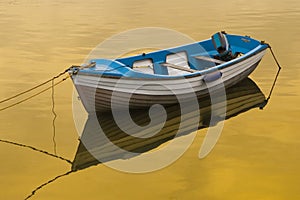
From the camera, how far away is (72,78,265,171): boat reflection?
12.2 meters

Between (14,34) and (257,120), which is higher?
(14,34)

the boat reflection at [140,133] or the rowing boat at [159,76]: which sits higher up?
the rowing boat at [159,76]

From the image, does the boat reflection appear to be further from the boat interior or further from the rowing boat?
the boat interior

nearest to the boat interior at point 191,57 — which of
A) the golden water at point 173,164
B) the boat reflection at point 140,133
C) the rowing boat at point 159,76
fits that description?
the rowing boat at point 159,76

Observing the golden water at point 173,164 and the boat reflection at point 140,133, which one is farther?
the boat reflection at point 140,133

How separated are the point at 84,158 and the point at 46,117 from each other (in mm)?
3266

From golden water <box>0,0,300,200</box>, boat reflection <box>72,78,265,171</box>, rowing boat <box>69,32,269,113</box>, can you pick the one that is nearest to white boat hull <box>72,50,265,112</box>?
rowing boat <box>69,32,269,113</box>

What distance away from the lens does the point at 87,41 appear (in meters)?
27.0

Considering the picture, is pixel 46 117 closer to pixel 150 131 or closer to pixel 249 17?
pixel 150 131

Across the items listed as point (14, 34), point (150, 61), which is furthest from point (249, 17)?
point (150, 61)

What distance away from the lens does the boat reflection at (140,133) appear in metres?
12.2

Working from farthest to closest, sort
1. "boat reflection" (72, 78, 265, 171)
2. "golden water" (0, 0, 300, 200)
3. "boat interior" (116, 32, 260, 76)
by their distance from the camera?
"boat interior" (116, 32, 260, 76)
"boat reflection" (72, 78, 265, 171)
"golden water" (0, 0, 300, 200)

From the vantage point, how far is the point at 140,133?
13.5 metres

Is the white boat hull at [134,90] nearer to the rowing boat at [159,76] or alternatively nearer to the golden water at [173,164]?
the rowing boat at [159,76]
